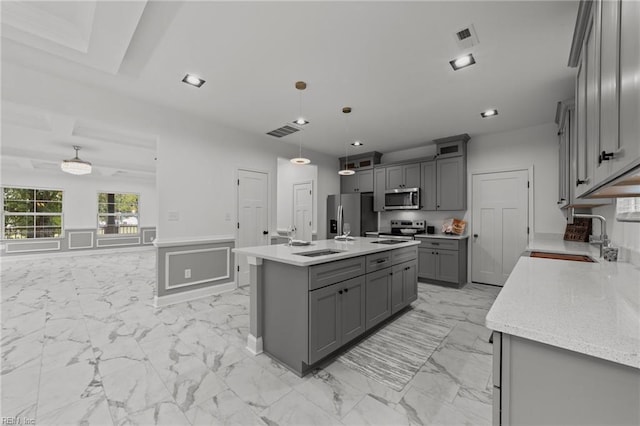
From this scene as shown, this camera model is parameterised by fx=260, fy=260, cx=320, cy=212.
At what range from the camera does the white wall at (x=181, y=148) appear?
284cm

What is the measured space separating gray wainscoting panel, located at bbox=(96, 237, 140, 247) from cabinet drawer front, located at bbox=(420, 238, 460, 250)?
382 inches

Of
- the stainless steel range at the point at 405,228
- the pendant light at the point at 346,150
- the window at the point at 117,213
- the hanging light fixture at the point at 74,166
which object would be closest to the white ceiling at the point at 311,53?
the pendant light at the point at 346,150

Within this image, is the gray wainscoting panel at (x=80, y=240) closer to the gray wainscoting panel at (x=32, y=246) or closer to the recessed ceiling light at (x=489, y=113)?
the gray wainscoting panel at (x=32, y=246)

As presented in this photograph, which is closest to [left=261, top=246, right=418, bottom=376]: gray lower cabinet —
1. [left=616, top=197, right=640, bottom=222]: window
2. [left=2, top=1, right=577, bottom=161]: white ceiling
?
[left=616, top=197, right=640, bottom=222]: window

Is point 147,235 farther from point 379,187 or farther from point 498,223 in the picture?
point 498,223

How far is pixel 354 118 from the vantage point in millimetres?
4051

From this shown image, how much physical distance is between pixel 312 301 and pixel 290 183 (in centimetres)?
493

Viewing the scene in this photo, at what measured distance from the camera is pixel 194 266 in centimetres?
403

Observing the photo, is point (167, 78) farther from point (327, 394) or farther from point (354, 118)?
point (327, 394)

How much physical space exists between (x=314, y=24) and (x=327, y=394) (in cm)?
280

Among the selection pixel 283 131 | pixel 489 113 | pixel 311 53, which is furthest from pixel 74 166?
pixel 489 113

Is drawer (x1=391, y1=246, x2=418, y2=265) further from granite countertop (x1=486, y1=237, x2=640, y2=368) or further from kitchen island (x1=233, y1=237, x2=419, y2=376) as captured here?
granite countertop (x1=486, y1=237, x2=640, y2=368)

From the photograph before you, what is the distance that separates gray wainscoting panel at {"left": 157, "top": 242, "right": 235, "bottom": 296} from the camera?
375 cm

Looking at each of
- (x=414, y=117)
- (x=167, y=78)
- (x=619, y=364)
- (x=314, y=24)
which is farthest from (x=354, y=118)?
(x=619, y=364)
